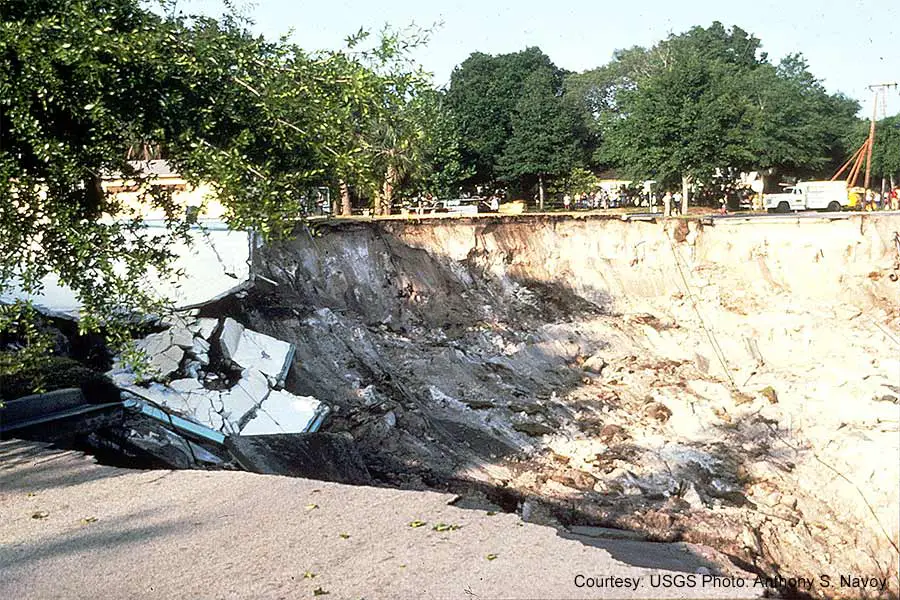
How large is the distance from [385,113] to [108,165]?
2647 millimetres

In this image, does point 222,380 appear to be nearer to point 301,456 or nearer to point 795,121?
point 301,456

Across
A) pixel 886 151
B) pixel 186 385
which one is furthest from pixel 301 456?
pixel 886 151

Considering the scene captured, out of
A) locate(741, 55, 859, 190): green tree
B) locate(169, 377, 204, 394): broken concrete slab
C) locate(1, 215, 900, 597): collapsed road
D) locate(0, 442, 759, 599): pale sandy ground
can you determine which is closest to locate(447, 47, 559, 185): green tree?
locate(741, 55, 859, 190): green tree

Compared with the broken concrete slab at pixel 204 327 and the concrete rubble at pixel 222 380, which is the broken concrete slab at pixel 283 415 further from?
the broken concrete slab at pixel 204 327

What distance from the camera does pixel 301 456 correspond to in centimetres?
1067

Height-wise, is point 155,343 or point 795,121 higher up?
point 795,121

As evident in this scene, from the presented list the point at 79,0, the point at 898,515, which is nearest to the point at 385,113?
the point at 79,0

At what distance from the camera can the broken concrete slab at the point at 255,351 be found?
14336 mm

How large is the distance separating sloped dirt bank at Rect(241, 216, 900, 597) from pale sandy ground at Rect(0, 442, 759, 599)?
17.1ft

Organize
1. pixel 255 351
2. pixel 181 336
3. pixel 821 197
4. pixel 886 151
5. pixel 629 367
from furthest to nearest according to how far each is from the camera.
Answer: pixel 886 151 → pixel 821 197 → pixel 629 367 → pixel 255 351 → pixel 181 336

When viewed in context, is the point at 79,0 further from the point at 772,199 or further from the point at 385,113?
the point at 772,199

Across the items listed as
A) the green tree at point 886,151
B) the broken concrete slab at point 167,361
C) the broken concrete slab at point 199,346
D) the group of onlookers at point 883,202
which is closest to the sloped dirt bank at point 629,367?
the broken concrete slab at point 199,346

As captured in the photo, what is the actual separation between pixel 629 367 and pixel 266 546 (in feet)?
52.1

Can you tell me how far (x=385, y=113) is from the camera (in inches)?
325
